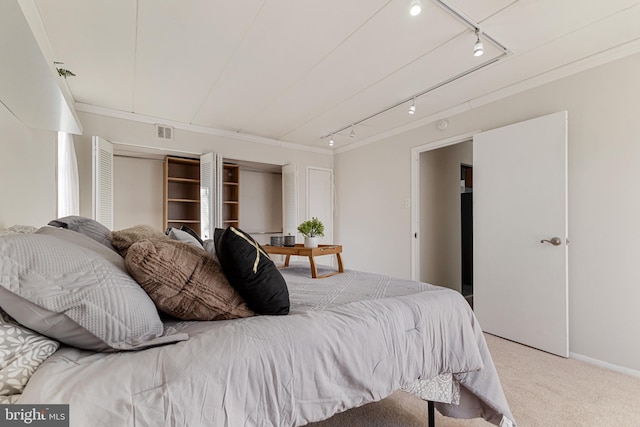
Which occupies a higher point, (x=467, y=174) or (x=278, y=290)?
(x=467, y=174)

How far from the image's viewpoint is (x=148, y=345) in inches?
33.4

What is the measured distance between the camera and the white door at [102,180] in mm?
3033

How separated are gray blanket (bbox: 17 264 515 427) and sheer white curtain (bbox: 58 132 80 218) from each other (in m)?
2.17

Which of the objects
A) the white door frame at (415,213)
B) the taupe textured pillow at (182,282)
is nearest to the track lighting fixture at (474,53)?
the white door frame at (415,213)

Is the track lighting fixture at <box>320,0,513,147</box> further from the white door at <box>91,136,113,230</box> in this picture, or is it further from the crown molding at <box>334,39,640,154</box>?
the white door at <box>91,136,113,230</box>

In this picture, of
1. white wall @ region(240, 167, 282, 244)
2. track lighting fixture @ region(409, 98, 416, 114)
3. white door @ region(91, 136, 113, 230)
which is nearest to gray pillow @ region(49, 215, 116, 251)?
white door @ region(91, 136, 113, 230)

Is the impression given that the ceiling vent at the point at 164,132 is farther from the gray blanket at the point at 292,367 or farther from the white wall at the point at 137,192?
the gray blanket at the point at 292,367

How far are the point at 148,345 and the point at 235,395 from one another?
293mm

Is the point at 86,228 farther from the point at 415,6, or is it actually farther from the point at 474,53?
the point at 474,53

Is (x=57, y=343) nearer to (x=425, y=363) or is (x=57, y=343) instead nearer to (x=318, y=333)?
A: (x=318, y=333)

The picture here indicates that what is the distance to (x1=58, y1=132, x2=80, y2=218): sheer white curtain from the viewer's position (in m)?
2.38

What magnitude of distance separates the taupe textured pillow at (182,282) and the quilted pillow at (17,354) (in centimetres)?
29

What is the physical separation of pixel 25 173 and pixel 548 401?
3.34m

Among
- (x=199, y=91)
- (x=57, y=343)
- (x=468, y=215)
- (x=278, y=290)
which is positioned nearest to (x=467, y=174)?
(x=468, y=215)
